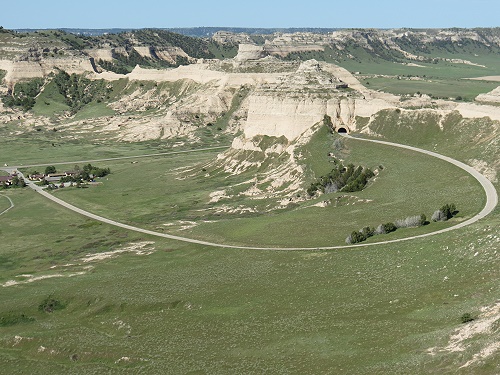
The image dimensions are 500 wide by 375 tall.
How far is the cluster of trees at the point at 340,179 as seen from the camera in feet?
333

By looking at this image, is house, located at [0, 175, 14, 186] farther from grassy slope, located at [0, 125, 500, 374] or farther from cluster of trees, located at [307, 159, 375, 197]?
cluster of trees, located at [307, 159, 375, 197]

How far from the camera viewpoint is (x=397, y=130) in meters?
119

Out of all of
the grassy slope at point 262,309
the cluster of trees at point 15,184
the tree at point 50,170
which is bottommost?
the grassy slope at point 262,309

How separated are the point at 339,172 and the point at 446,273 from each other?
161 feet

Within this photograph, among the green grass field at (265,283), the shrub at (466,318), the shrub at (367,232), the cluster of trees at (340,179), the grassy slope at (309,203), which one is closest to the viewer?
the shrub at (466,318)

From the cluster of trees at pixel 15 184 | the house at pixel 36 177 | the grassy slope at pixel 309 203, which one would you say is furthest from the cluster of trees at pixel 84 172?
the cluster of trees at pixel 15 184

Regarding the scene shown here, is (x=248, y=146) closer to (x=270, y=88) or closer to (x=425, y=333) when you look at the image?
(x=270, y=88)

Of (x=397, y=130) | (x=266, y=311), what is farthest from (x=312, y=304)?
(x=397, y=130)

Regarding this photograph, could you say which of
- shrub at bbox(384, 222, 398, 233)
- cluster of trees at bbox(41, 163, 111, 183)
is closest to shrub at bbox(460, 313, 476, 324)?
shrub at bbox(384, 222, 398, 233)

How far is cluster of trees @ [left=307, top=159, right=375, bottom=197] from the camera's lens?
10162 centimetres

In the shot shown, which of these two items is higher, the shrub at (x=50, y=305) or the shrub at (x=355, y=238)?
the shrub at (x=355, y=238)

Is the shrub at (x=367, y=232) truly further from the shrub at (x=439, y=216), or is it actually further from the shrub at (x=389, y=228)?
the shrub at (x=439, y=216)

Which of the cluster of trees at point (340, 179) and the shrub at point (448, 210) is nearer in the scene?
the shrub at point (448, 210)

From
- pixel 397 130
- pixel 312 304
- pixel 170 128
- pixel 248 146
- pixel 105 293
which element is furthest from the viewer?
pixel 170 128
